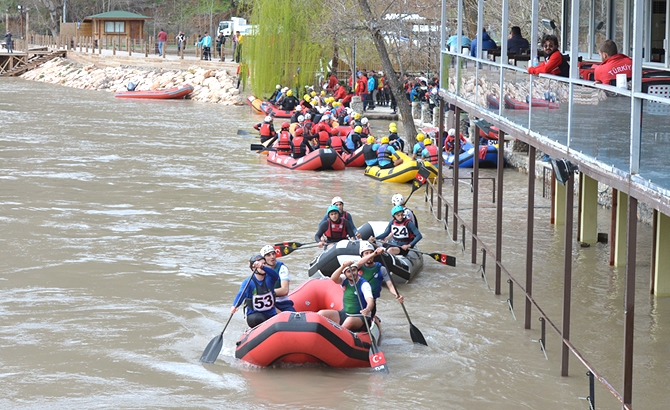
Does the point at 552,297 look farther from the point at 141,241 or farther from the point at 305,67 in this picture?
the point at 305,67

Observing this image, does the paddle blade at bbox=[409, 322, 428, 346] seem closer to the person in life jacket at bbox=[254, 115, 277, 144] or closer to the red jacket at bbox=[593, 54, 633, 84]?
the red jacket at bbox=[593, 54, 633, 84]

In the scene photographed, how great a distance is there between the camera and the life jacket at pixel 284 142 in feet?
94.4

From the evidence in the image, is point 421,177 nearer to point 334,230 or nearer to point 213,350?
point 334,230

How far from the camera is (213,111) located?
45781 mm

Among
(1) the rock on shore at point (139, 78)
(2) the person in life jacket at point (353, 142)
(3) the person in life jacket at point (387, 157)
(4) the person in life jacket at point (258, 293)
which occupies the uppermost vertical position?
(1) the rock on shore at point (139, 78)

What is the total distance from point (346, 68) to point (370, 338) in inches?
1674

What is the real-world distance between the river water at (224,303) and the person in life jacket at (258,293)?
638 millimetres

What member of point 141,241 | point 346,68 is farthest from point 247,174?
point 346,68

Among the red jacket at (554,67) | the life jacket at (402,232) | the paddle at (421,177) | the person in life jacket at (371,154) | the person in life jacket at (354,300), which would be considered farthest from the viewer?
the person in life jacket at (371,154)

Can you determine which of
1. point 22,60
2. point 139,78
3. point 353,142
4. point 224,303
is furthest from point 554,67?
point 22,60

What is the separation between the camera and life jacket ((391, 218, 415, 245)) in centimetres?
1560

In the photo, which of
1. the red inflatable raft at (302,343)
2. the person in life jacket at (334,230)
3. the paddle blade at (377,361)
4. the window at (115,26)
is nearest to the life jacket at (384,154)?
the person in life jacket at (334,230)

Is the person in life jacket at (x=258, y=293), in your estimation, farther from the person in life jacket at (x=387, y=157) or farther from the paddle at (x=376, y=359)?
the person in life jacket at (x=387, y=157)

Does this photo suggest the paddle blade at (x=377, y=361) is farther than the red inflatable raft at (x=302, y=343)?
Yes
